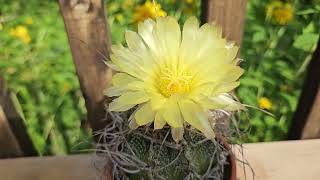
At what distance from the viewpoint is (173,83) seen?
63 centimetres

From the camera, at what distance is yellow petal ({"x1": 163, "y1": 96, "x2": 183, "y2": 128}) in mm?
598

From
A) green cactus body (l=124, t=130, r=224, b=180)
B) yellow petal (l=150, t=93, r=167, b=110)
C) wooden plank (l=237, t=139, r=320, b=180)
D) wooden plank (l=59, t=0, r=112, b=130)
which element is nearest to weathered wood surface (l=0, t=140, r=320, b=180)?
wooden plank (l=237, t=139, r=320, b=180)

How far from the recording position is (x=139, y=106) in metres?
0.63

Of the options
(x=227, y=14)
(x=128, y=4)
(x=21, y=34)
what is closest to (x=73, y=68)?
(x=21, y=34)

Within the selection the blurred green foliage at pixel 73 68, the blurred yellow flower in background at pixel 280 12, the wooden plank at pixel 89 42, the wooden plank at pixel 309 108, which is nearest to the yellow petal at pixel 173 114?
the wooden plank at pixel 89 42

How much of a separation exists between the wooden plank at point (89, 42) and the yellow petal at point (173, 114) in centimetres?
25

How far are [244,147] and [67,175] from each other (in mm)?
304

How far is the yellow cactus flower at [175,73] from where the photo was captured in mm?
611

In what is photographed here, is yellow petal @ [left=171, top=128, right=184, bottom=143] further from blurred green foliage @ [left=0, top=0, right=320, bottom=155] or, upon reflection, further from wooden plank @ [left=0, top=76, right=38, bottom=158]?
blurred green foliage @ [left=0, top=0, right=320, bottom=155]

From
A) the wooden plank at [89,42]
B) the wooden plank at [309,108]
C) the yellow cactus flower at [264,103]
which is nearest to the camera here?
the wooden plank at [89,42]

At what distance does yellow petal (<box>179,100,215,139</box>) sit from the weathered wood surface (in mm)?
317

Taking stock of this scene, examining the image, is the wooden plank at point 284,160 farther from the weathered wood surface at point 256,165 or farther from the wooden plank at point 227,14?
the wooden plank at point 227,14

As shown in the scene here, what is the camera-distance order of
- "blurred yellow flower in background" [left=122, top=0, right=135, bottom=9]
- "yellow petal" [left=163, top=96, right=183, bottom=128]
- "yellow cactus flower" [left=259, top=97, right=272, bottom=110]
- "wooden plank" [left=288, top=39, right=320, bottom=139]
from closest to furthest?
"yellow petal" [left=163, top=96, right=183, bottom=128] → "wooden plank" [left=288, top=39, right=320, bottom=139] → "yellow cactus flower" [left=259, top=97, right=272, bottom=110] → "blurred yellow flower in background" [left=122, top=0, right=135, bottom=9]

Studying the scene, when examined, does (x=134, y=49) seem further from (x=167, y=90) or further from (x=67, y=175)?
(x=67, y=175)
